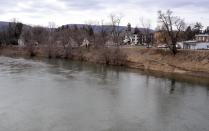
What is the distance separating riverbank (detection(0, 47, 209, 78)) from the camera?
125 feet

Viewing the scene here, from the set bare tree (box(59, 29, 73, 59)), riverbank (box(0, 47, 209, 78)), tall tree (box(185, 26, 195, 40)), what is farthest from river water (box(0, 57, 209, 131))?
bare tree (box(59, 29, 73, 59))

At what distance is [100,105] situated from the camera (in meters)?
20.0

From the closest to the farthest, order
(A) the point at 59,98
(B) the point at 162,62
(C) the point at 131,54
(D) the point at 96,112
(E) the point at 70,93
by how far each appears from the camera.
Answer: (D) the point at 96,112, (A) the point at 59,98, (E) the point at 70,93, (B) the point at 162,62, (C) the point at 131,54

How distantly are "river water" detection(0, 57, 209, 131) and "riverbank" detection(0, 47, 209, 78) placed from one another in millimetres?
7832

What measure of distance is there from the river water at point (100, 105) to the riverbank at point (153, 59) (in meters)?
7.83

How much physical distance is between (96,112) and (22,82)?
11837mm

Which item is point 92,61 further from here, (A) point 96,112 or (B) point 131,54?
(A) point 96,112

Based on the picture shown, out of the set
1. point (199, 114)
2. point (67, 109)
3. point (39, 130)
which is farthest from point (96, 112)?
point (199, 114)

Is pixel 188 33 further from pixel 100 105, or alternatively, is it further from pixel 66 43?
pixel 100 105

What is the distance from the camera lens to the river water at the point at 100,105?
52.4 feet

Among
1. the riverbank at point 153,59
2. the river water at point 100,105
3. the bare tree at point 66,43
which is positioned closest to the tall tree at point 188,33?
the riverbank at point 153,59

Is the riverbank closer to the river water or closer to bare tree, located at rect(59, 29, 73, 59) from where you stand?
bare tree, located at rect(59, 29, 73, 59)

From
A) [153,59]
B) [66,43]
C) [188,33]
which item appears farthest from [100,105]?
[188,33]

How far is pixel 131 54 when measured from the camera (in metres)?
48.8
